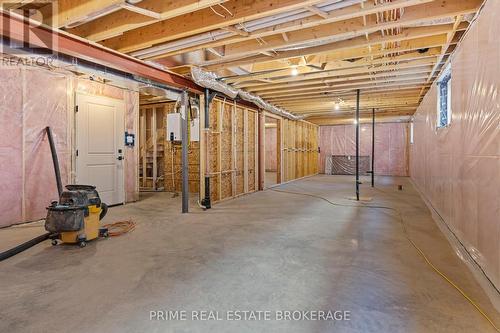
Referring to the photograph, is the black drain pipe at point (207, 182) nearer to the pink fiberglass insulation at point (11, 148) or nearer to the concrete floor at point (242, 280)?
the concrete floor at point (242, 280)

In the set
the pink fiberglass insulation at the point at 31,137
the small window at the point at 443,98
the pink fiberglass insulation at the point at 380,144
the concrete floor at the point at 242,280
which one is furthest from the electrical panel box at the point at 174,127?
the pink fiberglass insulation at the point at 380,144

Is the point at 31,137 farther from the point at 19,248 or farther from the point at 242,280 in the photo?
the point at 242,280

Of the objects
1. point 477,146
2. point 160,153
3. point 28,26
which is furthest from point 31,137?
point 477,146

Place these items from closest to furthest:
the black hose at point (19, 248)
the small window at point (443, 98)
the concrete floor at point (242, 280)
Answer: the concrete floor at point (242, 280) < the black hose at point (19, 248) < the small window at point (443, 98)

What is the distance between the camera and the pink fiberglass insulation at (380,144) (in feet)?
37.4

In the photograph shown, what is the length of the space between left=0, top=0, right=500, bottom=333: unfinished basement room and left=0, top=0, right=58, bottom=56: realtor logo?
0.02 metres

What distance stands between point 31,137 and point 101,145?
1132 mm

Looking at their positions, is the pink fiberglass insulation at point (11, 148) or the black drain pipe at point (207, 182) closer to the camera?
the pink fiberglass insulation at point (11, 148)

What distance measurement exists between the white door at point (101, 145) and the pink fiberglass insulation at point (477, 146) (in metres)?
5.21

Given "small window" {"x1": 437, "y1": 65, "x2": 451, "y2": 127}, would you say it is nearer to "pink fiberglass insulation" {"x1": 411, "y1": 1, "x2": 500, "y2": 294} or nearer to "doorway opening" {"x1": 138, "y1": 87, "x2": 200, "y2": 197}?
"pink fiberglass insulation" {"x1": 411, "y1": 1, "x2": 500, "y2": 294}

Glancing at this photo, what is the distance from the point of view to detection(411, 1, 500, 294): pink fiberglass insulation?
2111mm

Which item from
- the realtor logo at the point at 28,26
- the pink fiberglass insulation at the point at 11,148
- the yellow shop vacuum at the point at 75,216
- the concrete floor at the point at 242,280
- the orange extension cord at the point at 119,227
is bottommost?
the concrete floor at the point at 242,280

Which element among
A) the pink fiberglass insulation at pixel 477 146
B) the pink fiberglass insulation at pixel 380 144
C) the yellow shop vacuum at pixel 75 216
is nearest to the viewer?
the pink fiberglass insulation at pixel 477 146

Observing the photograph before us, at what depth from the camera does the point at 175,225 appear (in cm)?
396
